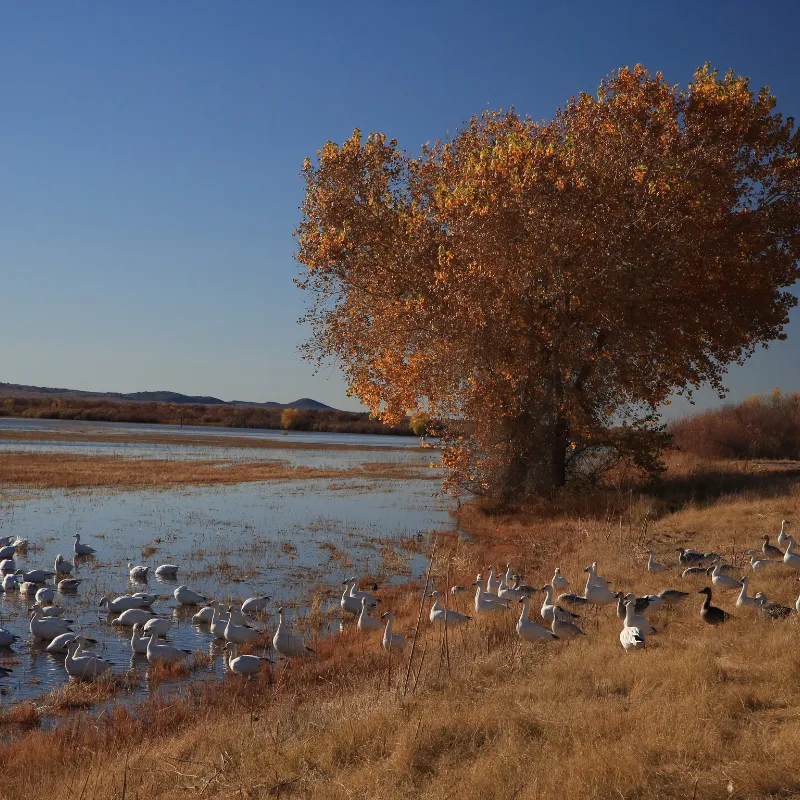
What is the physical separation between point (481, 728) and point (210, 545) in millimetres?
15907

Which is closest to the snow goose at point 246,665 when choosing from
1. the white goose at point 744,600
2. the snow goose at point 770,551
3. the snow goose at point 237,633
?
the snow goose at point 237,633

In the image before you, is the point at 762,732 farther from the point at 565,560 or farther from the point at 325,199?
the point at 325,199

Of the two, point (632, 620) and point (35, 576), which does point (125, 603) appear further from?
point (632, 620)

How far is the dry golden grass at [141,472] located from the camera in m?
37.0

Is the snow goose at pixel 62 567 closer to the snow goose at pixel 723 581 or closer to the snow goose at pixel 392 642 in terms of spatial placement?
the snow goose at pixel 392 642

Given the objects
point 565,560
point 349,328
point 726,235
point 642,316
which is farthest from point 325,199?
point 565,560

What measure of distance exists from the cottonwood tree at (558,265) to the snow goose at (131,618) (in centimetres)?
1343

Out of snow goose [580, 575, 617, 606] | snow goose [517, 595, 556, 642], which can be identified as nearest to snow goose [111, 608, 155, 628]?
snow goose [517, 595, 556, 642]

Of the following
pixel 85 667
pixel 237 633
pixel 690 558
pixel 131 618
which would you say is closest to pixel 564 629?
pixel 237 633

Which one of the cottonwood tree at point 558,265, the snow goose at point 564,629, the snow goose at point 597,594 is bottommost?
the snow goose at point 564,629

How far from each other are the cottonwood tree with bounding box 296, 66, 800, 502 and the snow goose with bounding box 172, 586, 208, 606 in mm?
11821

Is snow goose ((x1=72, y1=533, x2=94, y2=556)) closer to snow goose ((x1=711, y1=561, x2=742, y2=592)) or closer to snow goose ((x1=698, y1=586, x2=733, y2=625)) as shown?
snow goose ((x1=711, y1=561, x2=742, y2=592))

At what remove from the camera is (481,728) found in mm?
7500

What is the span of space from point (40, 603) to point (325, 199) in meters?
17.1
